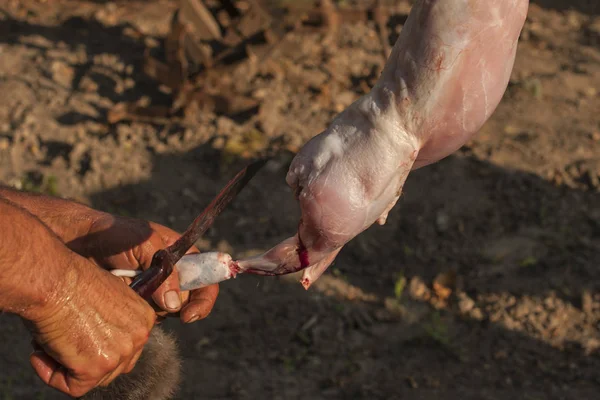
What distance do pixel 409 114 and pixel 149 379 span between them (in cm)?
124

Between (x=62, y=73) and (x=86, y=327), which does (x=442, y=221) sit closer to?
(x=86, y=327)

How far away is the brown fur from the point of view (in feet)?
9.21

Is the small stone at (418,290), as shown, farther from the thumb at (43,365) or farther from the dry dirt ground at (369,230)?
the thumb at (43,365)

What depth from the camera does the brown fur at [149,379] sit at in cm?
281

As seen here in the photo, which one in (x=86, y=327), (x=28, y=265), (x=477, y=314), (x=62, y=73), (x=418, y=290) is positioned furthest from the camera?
(x=62, y=73)

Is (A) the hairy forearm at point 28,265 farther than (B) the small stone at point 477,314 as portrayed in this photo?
No

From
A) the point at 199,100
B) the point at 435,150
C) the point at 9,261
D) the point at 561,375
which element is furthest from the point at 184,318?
the point at 199,100

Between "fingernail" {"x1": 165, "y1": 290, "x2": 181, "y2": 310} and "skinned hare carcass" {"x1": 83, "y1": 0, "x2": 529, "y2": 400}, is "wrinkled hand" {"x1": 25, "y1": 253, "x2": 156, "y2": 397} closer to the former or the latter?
"fingernail" {"x1": 165, "y1": 290, "x2": 181, "y2": 310}

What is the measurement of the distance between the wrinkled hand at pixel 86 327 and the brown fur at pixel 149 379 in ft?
0.58

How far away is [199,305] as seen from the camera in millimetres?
3014

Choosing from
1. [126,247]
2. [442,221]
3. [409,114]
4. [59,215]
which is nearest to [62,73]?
[442,221]

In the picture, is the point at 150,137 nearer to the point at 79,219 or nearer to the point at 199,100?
the point at 199,100

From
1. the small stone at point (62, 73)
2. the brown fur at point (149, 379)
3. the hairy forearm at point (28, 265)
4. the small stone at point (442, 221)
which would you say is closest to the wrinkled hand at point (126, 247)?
the brown fur at point (149, 379)

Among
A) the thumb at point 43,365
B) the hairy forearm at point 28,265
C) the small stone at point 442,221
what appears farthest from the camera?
the small stone at point 442,221
